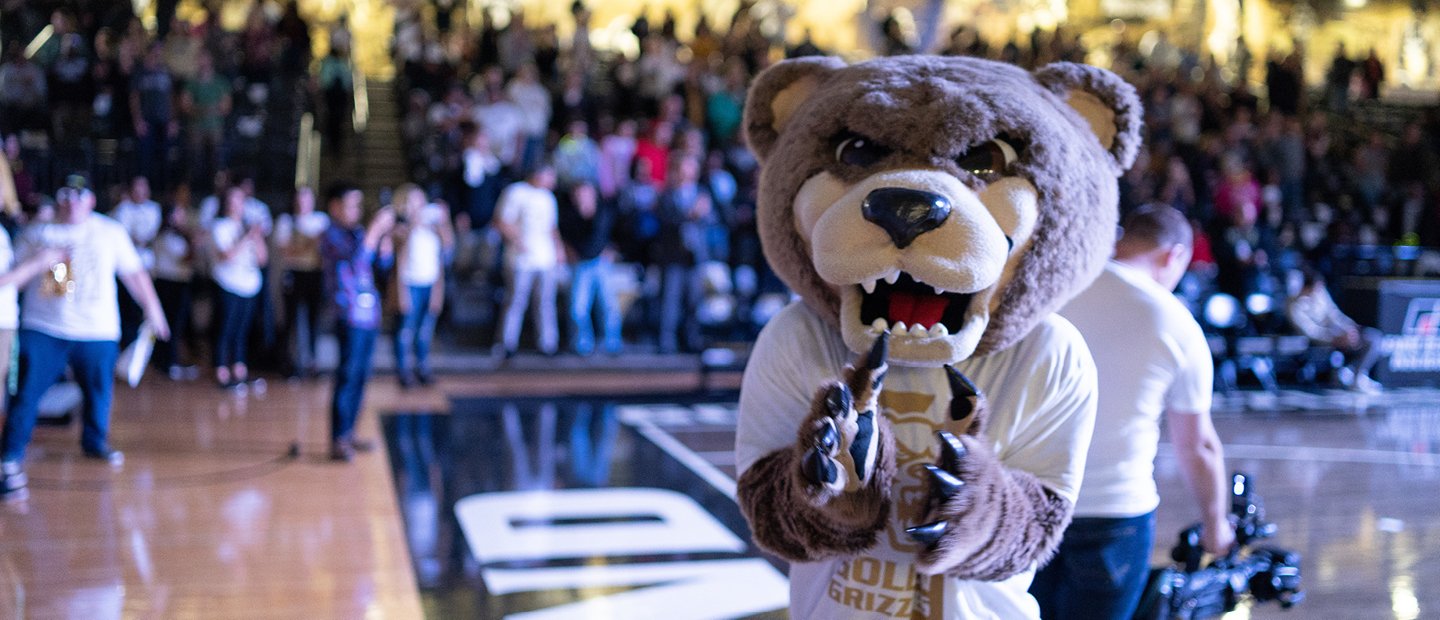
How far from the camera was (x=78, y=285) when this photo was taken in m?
6.26

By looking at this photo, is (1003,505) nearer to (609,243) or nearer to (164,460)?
(164,460)

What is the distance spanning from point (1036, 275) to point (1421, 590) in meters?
4.09

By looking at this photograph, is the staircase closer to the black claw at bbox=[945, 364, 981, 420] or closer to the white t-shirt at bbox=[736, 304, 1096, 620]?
the white t-shirt at bbox=[736, 304, 1096, 620]

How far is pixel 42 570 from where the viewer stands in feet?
15.7

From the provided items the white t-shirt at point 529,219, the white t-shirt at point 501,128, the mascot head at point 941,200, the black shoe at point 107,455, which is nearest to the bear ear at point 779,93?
the mascot head at point 941,200

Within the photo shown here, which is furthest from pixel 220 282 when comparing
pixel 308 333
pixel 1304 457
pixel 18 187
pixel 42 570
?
pixel 1304 457

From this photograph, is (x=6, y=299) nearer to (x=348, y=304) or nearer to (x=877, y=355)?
(x=348, y=304)

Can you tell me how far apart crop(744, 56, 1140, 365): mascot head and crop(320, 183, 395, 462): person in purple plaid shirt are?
4961 mm

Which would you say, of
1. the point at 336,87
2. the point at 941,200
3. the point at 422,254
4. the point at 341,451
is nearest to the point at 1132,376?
the point at 941,200

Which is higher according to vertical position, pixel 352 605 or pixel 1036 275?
pixel 1036 275

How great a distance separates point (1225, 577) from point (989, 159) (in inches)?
86.2

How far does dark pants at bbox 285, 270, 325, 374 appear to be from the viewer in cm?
1008

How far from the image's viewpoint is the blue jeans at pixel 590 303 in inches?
435

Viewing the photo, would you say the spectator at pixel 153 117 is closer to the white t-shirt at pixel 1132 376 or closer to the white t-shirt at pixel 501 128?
the white t-shirt at pixel 501 128
